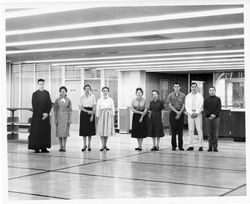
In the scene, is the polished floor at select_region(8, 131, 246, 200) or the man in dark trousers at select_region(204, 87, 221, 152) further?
the man in dark trousers at select_region(204, 87, 221, 152)

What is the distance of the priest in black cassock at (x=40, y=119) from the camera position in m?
8.96

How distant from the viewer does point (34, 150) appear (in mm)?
9680

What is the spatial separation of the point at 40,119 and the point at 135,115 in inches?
82.0

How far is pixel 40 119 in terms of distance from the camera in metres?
9.02

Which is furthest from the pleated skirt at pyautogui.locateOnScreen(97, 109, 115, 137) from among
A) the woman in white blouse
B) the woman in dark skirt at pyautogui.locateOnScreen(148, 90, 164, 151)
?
the woman in dark skirt at pyautogui.locateOnScreen(148, 90, 164, 151)

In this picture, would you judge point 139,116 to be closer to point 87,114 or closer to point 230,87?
point 87,114

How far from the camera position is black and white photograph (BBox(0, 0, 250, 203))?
477 centimetres

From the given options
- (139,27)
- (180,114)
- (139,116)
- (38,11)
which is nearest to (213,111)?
(180,114)

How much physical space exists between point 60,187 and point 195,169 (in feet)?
7.87

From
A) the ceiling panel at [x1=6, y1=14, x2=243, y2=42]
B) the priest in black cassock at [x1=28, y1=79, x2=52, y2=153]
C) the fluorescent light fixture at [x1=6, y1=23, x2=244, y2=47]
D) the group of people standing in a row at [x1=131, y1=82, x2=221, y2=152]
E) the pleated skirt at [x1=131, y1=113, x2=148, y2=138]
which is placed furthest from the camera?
the pleated skirt at [x1=131, y1=113, x2=148, y2=138]

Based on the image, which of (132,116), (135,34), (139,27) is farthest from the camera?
(132,116)

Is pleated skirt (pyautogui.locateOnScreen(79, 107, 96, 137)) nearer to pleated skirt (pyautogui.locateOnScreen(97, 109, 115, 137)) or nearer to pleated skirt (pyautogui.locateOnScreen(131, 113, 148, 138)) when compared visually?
pleated skirt (pyautogui.locateOnScreen(97, 109, 115, 137))

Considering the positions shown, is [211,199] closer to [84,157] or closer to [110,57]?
[84,157]

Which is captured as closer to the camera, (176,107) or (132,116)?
(176,107)
